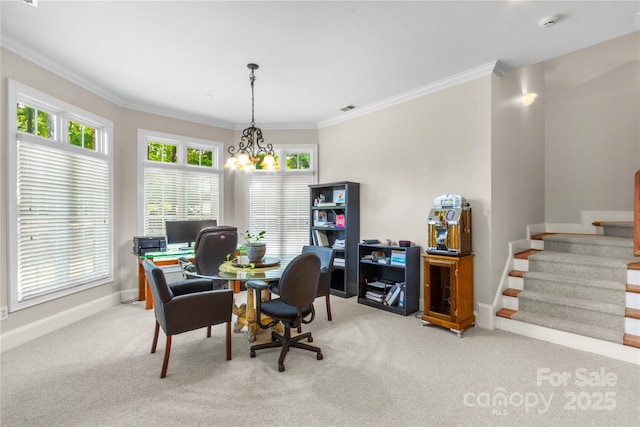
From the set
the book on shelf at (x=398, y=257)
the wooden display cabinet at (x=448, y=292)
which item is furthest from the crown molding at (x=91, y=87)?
the wooden display cabinet at (x=448, y=292)

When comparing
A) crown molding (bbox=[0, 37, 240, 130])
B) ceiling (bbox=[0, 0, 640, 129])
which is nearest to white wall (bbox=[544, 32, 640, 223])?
ceiling (bbox=[0, 0, 640, 129])

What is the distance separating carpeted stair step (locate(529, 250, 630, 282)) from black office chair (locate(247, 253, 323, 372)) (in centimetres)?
281

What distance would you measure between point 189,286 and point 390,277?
2754 millimetres

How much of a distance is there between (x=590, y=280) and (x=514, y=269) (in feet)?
2.38

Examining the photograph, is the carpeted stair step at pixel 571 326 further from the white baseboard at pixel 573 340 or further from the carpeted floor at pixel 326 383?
the carpeted floor at pixel 326 383

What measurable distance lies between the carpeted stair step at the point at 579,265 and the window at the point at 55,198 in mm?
5504

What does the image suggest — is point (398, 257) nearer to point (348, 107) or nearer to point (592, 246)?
point (592, 246)

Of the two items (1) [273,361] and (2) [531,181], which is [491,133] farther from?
(1) [273,361]

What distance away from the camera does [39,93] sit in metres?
3.31

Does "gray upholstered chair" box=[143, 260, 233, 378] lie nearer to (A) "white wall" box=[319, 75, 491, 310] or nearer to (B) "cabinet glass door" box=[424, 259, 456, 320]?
(B) "cabinet glass door" box=[424, 259, 456, 320]

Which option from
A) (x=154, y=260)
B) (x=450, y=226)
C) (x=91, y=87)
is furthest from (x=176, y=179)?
(x=450, y=226)

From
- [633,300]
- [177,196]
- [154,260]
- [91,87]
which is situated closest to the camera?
[633,300]

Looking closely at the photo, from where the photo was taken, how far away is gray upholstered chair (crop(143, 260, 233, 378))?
2.44 m

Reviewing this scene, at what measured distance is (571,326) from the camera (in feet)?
9.93
